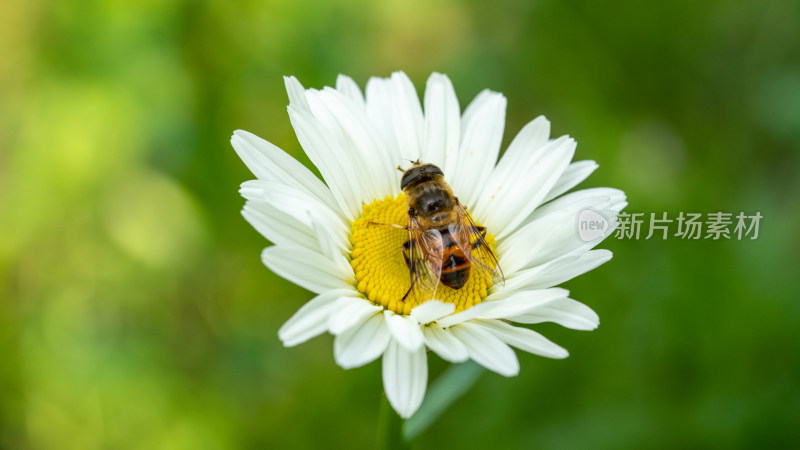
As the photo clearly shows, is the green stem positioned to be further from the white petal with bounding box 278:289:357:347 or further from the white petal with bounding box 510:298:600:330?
the white petal with bounding box 278:289:357:347

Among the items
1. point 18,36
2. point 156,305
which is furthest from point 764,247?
point 18,36

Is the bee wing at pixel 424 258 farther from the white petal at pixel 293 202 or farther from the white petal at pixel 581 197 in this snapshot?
the white petal at pixel 581 197

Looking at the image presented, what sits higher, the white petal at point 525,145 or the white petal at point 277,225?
the white petal at point 525,145

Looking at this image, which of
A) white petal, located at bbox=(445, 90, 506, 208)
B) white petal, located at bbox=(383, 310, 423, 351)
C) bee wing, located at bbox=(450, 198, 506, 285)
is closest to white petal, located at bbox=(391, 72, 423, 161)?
white petal, located at bbox=(445, 90, 506, 208)

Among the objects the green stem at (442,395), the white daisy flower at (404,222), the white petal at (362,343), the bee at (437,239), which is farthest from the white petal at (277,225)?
the green stem at (442,395)

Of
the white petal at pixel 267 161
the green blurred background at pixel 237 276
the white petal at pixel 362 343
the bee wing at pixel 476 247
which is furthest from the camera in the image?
the green blurred background at pixel 237 276

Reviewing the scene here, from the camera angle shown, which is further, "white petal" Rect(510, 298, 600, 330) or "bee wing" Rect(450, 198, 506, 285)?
"bee wing" Rect(450, 198, 506, 285)
